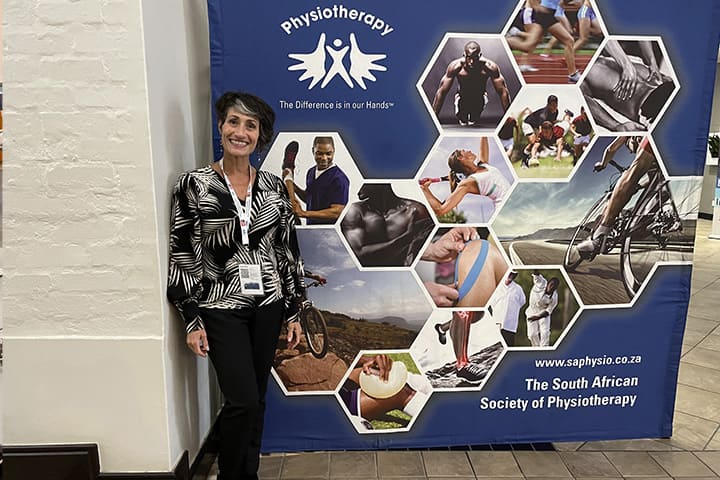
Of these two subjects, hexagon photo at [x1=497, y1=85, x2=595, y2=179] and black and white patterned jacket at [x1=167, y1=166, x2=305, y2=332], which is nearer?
black and white patterned jacket at [x1=167, y1=166, x2=305, y2=332]

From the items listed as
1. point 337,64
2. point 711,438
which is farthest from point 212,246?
point 711,438

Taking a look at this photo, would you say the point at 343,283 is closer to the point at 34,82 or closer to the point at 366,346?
the point at 366,346

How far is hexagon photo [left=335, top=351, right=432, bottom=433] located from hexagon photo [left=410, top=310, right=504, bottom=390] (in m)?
0.06

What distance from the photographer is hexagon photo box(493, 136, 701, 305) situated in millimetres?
2186

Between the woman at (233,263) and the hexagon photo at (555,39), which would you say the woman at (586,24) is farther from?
the woman at (233,263)

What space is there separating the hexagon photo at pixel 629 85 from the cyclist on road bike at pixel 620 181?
55 mm

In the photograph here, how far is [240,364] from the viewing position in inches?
72.2

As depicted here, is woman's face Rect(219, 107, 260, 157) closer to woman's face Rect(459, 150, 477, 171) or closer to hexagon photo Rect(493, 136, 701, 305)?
woman's face Rect(459, 150, 477, 171)

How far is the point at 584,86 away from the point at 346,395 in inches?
61.3

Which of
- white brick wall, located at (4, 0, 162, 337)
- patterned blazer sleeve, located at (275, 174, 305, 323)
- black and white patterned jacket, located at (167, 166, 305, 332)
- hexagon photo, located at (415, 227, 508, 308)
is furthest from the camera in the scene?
hexagon photo, located at (415, 227, 508, 308)

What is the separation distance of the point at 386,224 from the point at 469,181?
367 mm

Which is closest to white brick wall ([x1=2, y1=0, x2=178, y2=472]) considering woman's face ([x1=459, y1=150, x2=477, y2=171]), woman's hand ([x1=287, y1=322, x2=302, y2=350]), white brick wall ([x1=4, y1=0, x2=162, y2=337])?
white brick wall ([x1=4, y1=0, x2=162, y2=337])

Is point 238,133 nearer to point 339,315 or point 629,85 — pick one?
point 339,315

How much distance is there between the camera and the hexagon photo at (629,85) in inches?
83.9
